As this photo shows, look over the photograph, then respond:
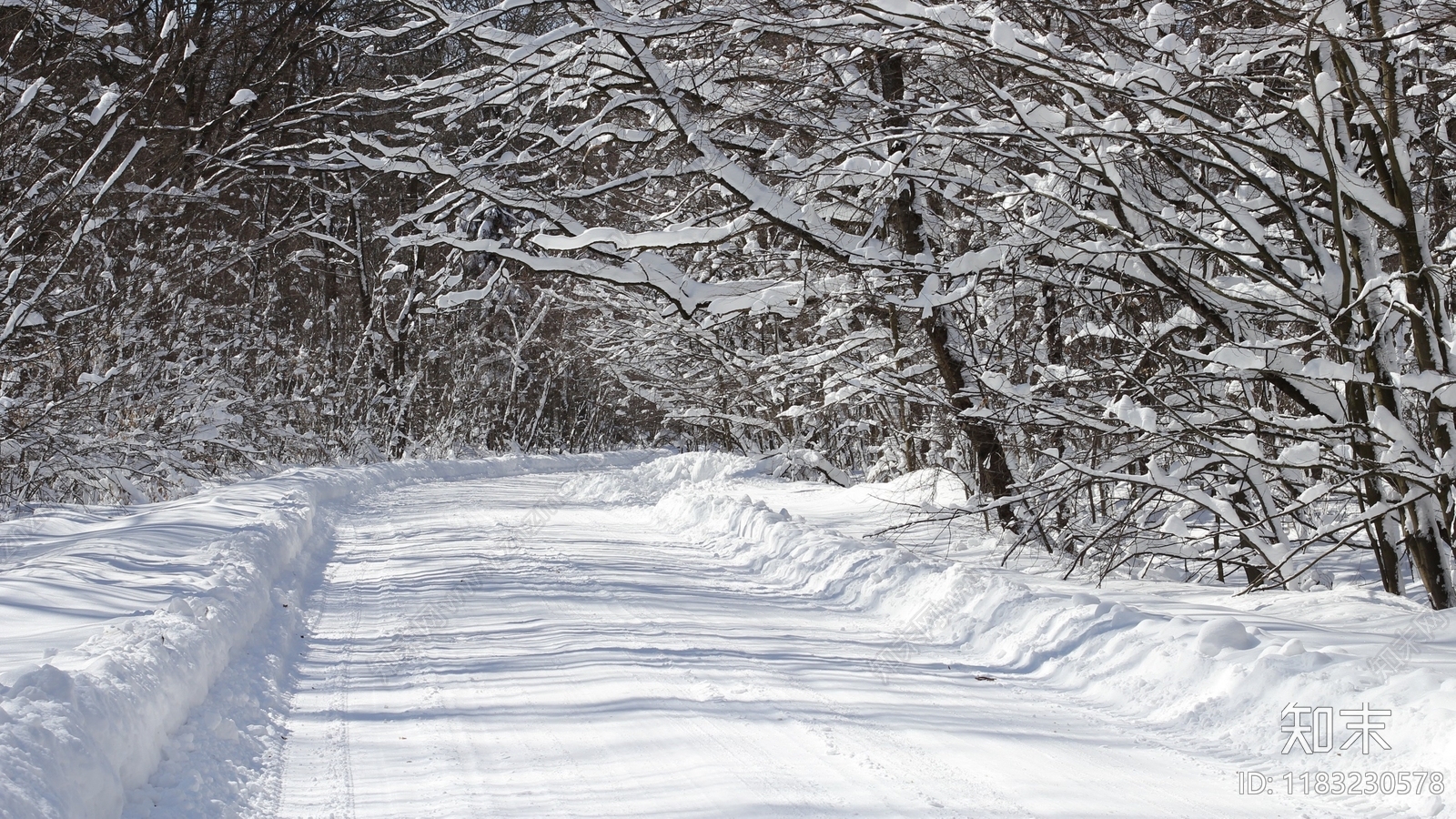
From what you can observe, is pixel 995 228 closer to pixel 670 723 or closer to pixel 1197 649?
pixel 1197 649

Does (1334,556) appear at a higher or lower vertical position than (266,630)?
lower

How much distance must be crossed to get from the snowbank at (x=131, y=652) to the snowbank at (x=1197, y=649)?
10.5 feet

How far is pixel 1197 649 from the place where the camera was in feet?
13.2

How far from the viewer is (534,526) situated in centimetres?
1054

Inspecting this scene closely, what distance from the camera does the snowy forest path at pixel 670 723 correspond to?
10.5 ft

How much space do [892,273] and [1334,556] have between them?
4.81 metres

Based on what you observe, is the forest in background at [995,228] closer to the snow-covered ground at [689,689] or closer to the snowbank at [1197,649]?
the snowbank at [1197,649]

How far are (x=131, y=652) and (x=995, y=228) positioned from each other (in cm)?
658

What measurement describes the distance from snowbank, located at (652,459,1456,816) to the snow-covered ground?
15 mm

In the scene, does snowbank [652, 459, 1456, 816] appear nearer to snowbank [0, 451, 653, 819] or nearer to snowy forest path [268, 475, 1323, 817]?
snowy forest path [268, 475, 1323, 817]

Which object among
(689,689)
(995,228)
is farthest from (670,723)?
(995,228)

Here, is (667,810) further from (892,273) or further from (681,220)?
(681,220)

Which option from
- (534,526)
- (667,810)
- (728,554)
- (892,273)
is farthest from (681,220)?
(667,810)

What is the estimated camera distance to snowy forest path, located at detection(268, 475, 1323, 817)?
126 inches
